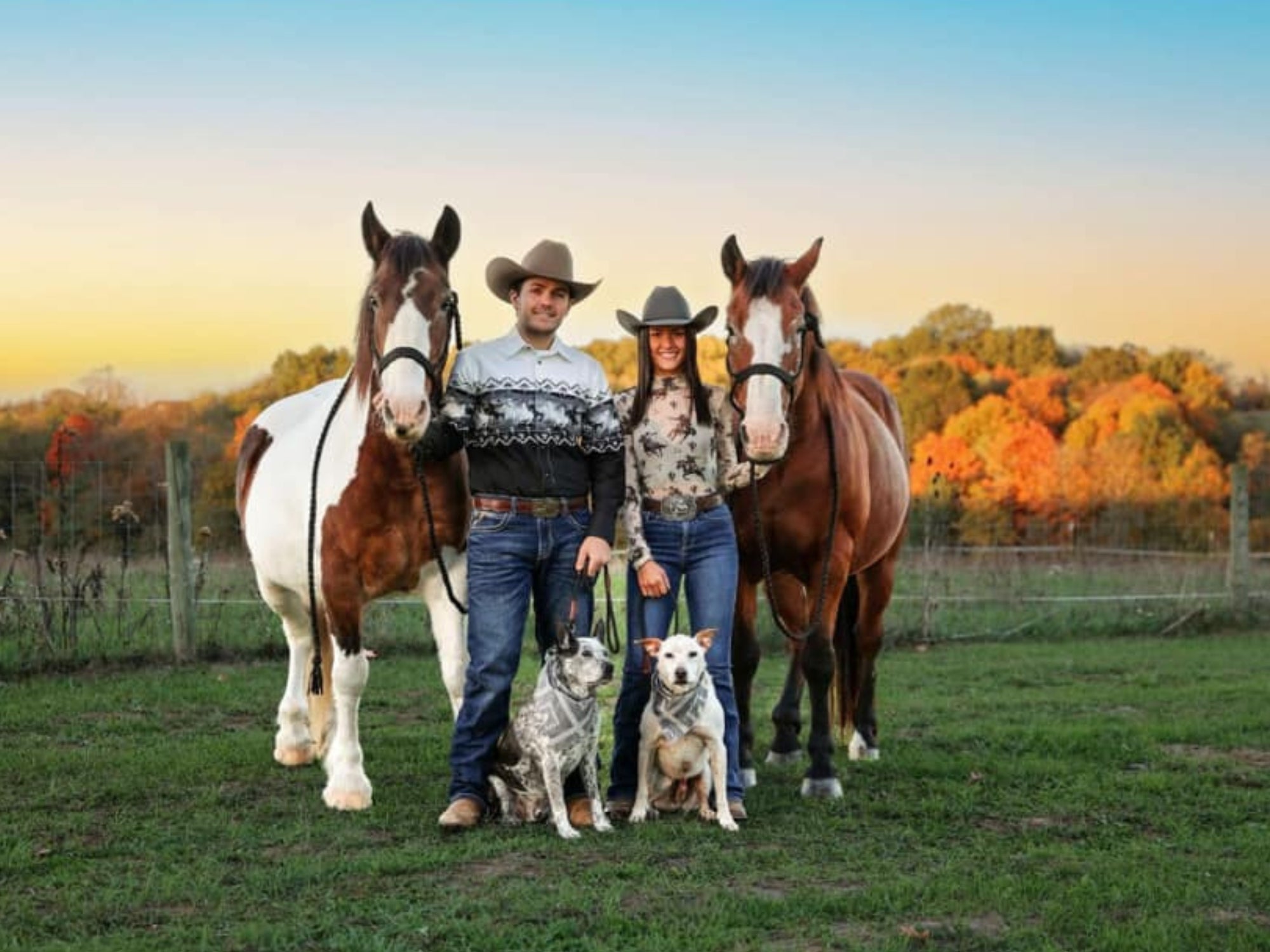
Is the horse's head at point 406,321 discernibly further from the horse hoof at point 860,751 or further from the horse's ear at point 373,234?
the horse hoof at point 860,751

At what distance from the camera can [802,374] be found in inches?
241

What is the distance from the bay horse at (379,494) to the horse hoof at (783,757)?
74.2 inches

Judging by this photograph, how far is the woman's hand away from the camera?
5.43 metres

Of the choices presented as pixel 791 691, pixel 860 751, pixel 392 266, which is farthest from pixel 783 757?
pixel 392 266

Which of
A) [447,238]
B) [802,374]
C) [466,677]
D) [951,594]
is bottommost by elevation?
[951,594]

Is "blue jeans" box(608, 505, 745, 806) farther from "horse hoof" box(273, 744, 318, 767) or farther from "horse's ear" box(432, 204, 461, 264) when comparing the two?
"horse hoof" box(273, 744, 318, 767)

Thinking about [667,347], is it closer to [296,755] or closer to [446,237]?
[446,237]

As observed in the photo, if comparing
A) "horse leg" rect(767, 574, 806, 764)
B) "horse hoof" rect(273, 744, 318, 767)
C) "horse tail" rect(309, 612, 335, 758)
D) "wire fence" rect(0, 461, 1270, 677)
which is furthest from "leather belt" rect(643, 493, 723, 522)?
"wire fence" rect(0, 461, 1270, 677)

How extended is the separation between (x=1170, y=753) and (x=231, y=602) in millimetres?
7789

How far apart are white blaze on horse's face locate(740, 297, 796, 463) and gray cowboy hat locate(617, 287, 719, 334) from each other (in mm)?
287

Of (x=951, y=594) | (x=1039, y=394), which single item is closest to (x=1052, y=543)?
(x=951, y=594)

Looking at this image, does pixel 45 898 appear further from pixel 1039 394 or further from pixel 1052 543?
pixel 1039 394

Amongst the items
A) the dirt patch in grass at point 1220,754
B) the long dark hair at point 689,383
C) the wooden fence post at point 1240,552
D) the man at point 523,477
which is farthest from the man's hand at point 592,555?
the wooden fence post at point 1240,552

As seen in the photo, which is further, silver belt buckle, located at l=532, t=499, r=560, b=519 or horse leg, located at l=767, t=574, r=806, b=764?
horse leg, located at l=767, t=574, r=806, b=764
